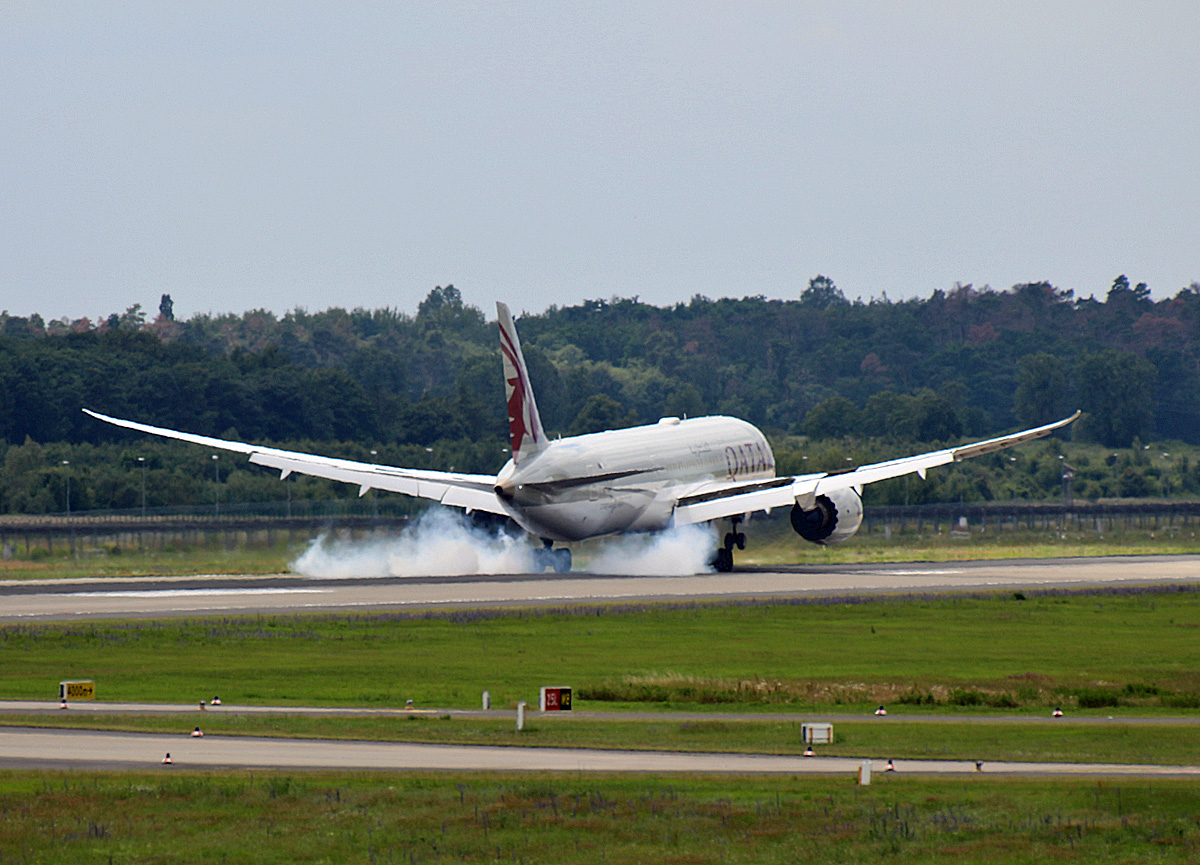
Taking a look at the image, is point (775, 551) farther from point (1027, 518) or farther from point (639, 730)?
point (639, 730)

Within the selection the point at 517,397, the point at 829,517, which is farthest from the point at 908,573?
the point at 517,397

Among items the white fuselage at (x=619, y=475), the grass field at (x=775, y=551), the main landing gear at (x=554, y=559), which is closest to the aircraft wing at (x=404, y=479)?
the main landing gear at (x=554, y=559)

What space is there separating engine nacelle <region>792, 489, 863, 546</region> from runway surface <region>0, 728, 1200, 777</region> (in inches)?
2102

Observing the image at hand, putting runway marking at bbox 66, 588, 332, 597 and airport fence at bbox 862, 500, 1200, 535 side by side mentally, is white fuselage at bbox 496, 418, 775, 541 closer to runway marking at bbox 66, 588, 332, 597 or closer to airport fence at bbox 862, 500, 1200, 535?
runway marking at bbox 66, 588, 332, 597

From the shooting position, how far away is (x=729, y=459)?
288ft

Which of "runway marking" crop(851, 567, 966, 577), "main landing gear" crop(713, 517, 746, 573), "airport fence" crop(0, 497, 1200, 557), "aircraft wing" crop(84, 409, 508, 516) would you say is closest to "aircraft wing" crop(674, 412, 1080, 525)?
"main landing gear" crop(713, 517, 746, 573)

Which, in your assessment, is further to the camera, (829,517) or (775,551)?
(775,551)

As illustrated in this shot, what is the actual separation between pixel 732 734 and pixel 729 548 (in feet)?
164

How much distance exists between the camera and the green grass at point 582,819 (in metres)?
22.1

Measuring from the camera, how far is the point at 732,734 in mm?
31625

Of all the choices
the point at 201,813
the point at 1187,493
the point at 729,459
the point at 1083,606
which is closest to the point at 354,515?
the point at 729,459

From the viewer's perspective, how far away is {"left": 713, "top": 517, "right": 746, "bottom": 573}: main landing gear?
80562 mm

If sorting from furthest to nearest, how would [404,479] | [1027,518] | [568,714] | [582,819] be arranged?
[1027,518] → [404,479] → [568,714] → [582,819]

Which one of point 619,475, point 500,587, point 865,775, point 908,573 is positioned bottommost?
point 865,775
